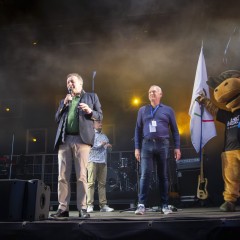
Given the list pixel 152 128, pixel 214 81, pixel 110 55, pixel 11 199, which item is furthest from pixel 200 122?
pixel 110 55

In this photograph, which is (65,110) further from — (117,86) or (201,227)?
(117,86)

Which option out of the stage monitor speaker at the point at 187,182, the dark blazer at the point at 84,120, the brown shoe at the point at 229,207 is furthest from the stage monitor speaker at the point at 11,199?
the stage monitor speaker at the point at 187,182

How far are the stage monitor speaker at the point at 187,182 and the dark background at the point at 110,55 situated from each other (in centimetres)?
44

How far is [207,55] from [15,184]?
193 inches

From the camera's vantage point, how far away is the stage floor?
2.56 meters

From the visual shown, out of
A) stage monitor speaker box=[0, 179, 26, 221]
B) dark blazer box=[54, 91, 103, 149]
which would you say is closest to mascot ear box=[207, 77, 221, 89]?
dark blazer box=[54, 91, 103, 149]

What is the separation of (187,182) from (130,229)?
15.1ft

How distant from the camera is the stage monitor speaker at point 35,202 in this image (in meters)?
2.98

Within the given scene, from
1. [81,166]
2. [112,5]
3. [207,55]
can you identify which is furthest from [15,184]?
[207,55]

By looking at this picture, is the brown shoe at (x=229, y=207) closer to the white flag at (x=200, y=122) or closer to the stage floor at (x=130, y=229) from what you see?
the stage floor at (x=130, y=229)

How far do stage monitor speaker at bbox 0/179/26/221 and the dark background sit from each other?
392 cm

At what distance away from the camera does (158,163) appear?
13.5 ft

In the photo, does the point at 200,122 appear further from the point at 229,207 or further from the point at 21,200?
the point at 21,200

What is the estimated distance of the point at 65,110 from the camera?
3.85 metres
